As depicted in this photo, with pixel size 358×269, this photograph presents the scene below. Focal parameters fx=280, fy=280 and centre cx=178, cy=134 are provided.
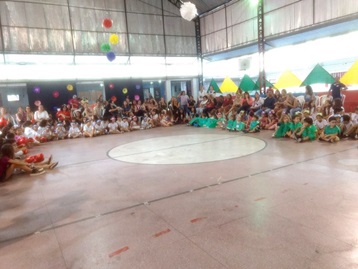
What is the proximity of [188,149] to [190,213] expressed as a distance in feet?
12.0

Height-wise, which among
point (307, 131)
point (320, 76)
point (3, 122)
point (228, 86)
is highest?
point (320, 76)

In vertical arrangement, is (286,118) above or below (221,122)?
above

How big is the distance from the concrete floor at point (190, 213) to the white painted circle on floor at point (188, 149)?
0.42 feet

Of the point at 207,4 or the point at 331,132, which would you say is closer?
the point at 331,132

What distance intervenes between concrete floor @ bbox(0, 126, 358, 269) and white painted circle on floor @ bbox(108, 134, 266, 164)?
0.42 ft

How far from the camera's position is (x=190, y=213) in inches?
124

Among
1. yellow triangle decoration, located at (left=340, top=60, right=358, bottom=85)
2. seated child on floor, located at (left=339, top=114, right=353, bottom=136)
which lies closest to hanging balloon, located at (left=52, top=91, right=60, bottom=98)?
seated child on floor, located at (left=339, top=114, right=353, bottom=136)

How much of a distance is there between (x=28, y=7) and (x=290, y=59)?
16.4 metres

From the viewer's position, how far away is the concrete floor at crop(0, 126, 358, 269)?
2342mm

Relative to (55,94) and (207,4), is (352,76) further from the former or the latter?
(55,94)

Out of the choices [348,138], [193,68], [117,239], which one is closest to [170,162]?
[117,239]

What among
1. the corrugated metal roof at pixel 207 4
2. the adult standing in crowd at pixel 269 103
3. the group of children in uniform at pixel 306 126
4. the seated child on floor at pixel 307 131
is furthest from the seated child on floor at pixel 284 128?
the corrugated metal roof at pixel 207 4

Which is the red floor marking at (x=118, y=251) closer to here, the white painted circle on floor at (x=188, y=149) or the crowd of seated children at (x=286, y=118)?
the white painted circle on floor at (x=188, y=149)

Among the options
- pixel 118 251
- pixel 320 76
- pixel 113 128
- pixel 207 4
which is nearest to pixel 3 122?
pixel 113 128
